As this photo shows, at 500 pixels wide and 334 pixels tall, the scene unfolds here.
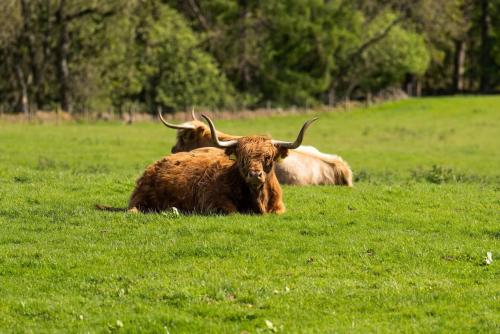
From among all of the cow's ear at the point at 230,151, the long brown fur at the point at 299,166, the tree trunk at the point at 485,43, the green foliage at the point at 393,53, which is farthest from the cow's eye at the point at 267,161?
the tree trunk at the point at 485,43

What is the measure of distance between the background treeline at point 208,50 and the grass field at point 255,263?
4266 centimetres

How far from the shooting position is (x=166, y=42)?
66.3m

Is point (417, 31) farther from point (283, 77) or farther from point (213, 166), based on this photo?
point (213, 166)

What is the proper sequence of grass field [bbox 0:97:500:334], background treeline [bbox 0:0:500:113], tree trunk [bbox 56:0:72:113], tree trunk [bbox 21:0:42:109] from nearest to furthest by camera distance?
grass field [bbox 0:97:500:334] < tree trunk [bbox 21:0:42:109] < tree trunk [bbox 56:0:72:113] < background treeline [bbox 0:0:500:113]

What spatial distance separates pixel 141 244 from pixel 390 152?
26334 mm

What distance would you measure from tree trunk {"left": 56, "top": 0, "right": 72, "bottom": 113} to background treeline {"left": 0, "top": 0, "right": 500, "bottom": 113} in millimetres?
75

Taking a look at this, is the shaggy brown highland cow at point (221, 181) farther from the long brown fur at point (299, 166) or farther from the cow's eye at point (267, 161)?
the long brown fur at point (299, 166)

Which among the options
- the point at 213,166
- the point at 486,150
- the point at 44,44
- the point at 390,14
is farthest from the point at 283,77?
the point at 213,166

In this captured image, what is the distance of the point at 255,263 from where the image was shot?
10906 mm

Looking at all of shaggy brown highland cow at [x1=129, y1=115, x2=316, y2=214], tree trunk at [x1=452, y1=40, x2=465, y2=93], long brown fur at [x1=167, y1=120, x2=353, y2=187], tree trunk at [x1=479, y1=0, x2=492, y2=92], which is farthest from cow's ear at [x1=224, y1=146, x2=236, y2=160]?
tree trunk at [x1=452, y1=40, x2=465, y2=93]

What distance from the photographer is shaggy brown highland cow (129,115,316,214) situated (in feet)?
44.7

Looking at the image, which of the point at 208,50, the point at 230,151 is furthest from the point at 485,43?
the point at 230,151

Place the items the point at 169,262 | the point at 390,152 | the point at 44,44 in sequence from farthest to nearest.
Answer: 1. the point at 44,44
2. the point at 390,152
3. the point at 169,262

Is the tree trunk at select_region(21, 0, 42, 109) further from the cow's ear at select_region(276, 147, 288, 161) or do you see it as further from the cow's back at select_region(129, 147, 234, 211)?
the cow's ear at select_region(276, 147, 288, 161)
